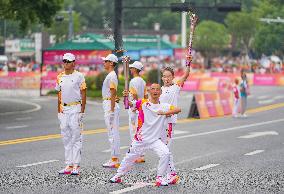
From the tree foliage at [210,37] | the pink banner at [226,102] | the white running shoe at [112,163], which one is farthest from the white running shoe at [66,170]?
the tree foliage at [210,37]

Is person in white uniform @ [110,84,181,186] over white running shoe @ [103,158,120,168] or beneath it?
over

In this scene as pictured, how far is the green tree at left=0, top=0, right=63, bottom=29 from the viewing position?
3112 cm

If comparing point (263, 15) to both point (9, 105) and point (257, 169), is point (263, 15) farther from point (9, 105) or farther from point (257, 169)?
point (257, 169)

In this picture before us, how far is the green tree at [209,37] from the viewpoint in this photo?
363 feet

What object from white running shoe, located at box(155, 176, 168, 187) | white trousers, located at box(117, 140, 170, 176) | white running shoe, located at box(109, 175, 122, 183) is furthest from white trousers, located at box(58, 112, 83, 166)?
white running shoe, located at box(155, 176, 168, 187)

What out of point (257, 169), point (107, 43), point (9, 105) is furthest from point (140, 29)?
point (257, 169)

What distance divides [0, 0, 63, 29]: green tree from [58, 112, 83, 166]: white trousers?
17.0m

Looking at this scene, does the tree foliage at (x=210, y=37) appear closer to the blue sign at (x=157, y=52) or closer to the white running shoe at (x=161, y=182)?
the blue sign at (x=157, y=52)

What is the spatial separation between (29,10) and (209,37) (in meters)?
80.2

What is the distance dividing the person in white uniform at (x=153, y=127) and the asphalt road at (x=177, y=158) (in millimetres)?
478

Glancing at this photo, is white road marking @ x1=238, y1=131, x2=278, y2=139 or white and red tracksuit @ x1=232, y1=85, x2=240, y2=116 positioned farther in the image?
white and red tracksuit @ x1=232, y1=85, x2=240, y2=116

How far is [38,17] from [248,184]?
70.8 feet

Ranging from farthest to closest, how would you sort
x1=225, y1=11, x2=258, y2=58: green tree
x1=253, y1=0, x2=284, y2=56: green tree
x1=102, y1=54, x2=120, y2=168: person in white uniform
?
x1=225, y1=11, x2=258, y2=58: green tree → x1=253, y1=0, x2=284, y2=56: green tree → x1=102, y1=54, x2=120, y2=168: person in white uniform

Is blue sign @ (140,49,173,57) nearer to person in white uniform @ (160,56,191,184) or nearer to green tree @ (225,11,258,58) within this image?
green tree @ (225,11,258,58)
